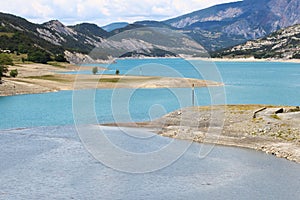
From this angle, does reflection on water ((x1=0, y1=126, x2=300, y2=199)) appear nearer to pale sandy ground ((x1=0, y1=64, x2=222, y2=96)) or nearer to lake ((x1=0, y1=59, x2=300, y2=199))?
lake ((x1=0, y1=59, x2=300, y2=199))

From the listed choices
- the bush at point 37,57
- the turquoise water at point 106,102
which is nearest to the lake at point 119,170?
the turquoise water at point 106,102

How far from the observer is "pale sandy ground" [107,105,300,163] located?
41.4m

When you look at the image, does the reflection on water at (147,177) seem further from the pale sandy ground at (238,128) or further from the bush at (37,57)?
the bush at (37,57)

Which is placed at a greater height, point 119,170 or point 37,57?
point 37,57

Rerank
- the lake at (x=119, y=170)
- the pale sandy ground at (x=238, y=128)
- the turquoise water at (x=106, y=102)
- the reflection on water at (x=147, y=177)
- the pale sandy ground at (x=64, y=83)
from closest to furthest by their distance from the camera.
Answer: the reflection on water at (x=147, y=177) < the lake at (x=119, y=170) < the pale sandy ground at (x=238, y=128) < the turquoise water at (x=106, y=102) < the pale sandy ground at (x=64, y=83)

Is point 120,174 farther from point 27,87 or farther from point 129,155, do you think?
point 27,87

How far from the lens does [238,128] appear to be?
46812 mm

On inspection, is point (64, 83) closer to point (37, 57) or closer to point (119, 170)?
point (37, 57)

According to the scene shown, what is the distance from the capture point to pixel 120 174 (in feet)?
109

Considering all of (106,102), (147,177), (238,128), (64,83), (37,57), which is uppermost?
(37,57)

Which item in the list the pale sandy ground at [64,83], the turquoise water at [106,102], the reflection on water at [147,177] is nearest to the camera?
the reflection on water at [147,177]

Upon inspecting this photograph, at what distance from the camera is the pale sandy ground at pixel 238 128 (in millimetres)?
41375

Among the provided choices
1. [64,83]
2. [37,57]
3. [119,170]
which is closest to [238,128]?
[119,170]

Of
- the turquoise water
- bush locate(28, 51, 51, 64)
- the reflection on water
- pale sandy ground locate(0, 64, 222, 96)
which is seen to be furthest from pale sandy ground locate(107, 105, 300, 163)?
bush locate(28, 51, 51, 64)
